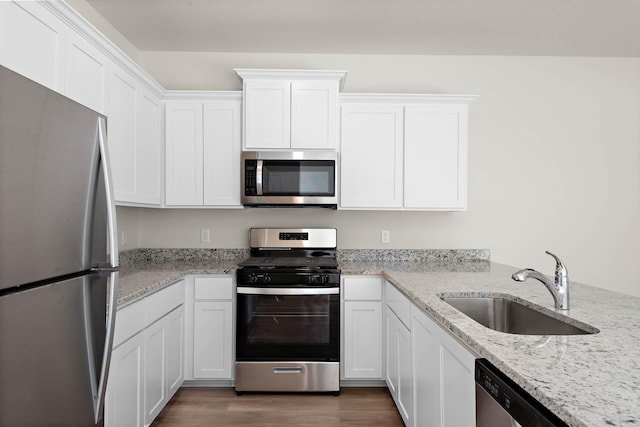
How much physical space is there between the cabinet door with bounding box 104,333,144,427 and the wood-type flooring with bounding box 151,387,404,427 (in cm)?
50

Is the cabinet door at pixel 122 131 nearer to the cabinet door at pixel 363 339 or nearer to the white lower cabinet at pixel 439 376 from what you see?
the cabinet door at pixel 363 339

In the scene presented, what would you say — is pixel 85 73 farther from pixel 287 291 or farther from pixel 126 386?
pixel 287 291

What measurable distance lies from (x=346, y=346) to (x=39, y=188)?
2.30 m

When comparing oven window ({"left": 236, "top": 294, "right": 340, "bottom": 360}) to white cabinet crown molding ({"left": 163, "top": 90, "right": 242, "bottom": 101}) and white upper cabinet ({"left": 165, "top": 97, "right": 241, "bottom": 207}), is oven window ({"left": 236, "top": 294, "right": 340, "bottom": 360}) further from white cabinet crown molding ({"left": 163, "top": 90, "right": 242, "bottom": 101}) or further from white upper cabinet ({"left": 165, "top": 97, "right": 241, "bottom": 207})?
white cabinet crown molding ({"left": 163, "top": 90, "right": 242, "bottom": 101})

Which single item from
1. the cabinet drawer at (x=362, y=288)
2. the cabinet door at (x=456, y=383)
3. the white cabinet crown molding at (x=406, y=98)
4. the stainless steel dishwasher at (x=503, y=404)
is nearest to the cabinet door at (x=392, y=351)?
the cabinet drawer at (x=362, y=288)

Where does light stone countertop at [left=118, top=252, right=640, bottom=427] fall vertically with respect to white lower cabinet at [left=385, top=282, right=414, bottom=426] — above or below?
above

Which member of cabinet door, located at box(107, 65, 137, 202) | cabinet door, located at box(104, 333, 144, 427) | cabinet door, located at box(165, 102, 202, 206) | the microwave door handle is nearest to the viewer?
cabinet door, located at box(104, 333, 144, 427)

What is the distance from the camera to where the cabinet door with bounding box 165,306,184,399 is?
2.53 meters

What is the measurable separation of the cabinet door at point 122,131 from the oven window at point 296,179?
36.5 inches

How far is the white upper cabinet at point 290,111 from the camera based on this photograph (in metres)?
3.03

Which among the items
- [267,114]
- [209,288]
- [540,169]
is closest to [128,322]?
[209,288]

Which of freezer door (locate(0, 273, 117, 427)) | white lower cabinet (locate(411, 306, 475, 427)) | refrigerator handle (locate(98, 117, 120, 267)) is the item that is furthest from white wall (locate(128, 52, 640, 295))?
freezer door (locate(0, 273, 117, 427))

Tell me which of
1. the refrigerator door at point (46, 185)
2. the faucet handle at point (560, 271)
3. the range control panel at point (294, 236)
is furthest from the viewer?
the range control panel at point (294, 236)

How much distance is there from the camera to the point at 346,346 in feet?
9.51
